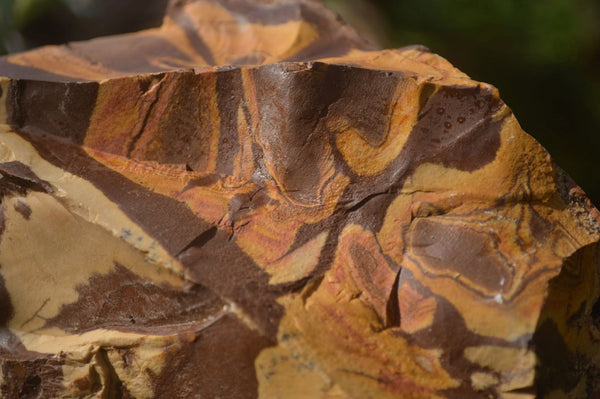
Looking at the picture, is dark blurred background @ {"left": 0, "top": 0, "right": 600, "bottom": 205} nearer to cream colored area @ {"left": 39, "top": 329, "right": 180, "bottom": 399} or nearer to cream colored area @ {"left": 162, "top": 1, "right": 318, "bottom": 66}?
cream colored area @ {"left": 162, "top": 1, "right": 318, "bottom": 66}

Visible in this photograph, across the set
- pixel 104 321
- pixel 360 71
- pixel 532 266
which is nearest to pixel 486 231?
pixel 532 266

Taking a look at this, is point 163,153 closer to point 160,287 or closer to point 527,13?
point 160,287

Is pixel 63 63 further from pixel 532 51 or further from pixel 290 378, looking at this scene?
pixel 532 51

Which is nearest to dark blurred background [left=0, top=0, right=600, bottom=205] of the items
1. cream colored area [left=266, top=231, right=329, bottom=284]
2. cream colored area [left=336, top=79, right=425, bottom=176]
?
cream colored area [left=336, top=79, right=425, bottom=176]

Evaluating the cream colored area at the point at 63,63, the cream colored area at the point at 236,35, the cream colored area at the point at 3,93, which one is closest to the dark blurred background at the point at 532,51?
the cream colored area at the point at 236,35

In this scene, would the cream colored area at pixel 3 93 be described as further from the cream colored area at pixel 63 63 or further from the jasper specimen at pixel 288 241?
the cream colored area at pixel 63 63
